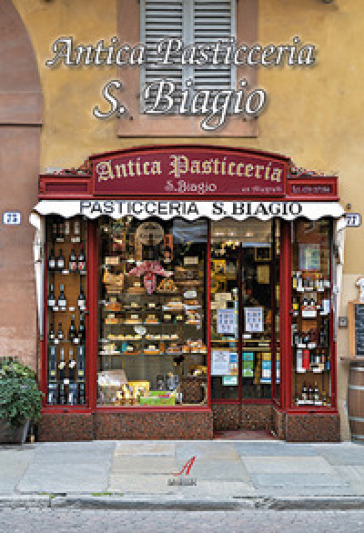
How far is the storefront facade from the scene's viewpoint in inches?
380

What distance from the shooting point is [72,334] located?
9.98m

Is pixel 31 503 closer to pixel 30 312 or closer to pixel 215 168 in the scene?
pixel 30 312

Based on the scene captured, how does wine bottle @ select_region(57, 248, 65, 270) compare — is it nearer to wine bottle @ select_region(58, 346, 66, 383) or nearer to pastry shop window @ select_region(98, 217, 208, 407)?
pastry shop window @ select_region(98, 217, 208, 407)

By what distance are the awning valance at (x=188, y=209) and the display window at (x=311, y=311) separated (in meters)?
0.51

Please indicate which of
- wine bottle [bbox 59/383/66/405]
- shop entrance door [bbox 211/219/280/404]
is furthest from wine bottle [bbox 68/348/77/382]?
shop entrance door [bbox 211/219/280/404]

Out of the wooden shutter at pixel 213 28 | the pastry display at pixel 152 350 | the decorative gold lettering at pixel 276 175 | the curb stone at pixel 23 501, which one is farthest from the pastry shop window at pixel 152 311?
the curb stone at pixel 23 501

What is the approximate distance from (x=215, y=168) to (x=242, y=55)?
188cm

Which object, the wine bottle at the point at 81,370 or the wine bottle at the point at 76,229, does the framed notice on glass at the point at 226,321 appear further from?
the wine bottle at the point at 76,229

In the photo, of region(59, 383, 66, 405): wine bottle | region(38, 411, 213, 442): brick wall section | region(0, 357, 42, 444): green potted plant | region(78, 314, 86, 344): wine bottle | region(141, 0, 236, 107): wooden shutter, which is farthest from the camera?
region(141, 0, 236, 107): wooden shutter

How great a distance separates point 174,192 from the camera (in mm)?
9664

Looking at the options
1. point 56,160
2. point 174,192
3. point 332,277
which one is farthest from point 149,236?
point 332,277

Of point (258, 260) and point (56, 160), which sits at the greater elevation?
point (56, 160)

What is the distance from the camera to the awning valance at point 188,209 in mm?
9500

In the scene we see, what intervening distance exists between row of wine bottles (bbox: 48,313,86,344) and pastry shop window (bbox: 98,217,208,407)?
0.27 m
